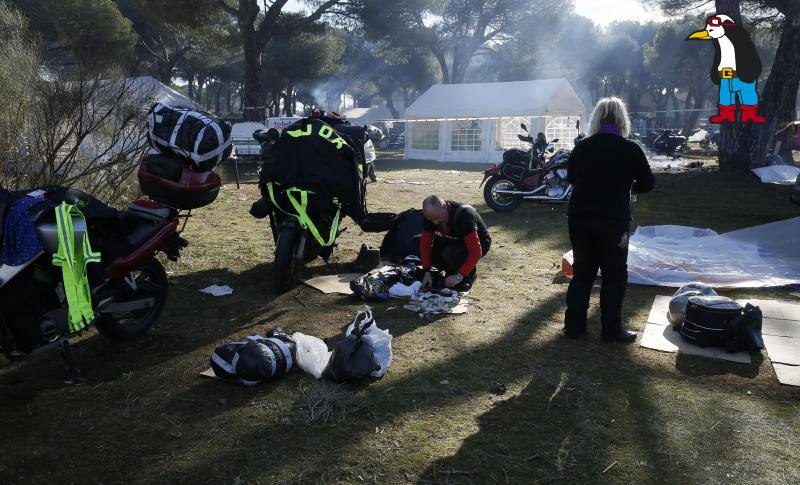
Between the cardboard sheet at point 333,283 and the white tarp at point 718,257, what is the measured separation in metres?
2.88

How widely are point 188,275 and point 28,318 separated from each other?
2.67 metres

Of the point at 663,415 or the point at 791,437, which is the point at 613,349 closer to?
the point at 663,415

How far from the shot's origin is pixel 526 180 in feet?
33.8

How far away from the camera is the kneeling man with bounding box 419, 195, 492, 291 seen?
515 cm

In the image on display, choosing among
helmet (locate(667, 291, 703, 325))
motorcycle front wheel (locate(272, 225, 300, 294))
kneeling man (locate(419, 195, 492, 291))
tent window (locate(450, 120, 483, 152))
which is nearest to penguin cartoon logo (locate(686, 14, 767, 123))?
tent window (locate(450, 120, 483, 152))

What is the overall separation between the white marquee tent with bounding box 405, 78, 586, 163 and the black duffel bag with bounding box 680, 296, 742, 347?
18.1 m


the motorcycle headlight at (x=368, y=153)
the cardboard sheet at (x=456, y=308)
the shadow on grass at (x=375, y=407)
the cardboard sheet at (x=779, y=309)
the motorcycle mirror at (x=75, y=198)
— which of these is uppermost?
the motorcycle headlight at (x=368, y=153)

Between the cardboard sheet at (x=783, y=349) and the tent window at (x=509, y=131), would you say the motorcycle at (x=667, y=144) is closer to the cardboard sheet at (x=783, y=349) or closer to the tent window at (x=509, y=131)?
the tent window at (x=509, y=131)

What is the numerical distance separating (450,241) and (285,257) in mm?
1559

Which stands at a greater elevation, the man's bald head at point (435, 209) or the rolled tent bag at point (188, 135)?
the rolled tent bag at point (188, 135)

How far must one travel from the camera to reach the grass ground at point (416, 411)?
2697mm

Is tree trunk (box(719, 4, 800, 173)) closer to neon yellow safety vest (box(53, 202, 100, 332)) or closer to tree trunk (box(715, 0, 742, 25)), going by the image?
tree trunk (box(715, 0, 742, 25))

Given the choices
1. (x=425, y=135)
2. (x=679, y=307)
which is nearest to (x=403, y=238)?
(x=679, y=307)

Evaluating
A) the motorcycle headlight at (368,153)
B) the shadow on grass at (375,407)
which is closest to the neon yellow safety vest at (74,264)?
the shadow on grass at (375,407)
